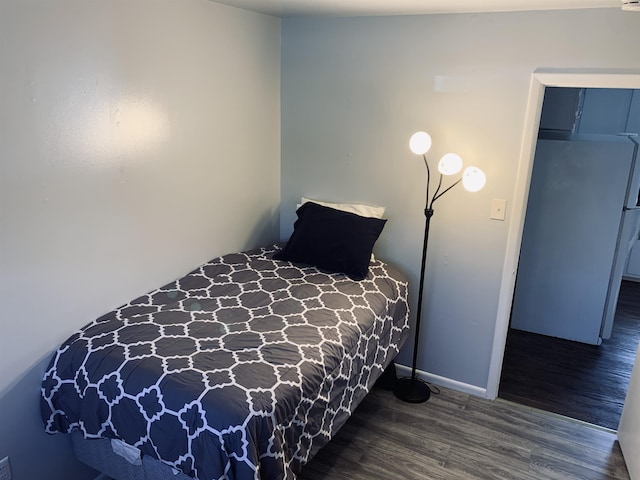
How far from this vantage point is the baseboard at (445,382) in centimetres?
306

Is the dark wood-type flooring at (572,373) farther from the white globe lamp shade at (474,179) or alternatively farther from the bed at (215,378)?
the white globe lamp shade at (474,179)

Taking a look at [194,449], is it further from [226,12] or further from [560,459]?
[226,12]

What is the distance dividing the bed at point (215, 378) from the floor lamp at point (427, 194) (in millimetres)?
422

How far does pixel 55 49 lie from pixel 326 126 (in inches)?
65.5

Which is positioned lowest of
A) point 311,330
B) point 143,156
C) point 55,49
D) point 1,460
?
point 1,460

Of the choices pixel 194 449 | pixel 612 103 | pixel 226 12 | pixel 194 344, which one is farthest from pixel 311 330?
pixel 612 103

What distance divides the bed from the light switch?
82 centimetres

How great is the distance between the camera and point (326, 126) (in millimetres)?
3166

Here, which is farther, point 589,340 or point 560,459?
point 589,340

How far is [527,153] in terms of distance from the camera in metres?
2.66

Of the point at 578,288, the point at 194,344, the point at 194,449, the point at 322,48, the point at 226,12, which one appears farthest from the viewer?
the point at 578,288

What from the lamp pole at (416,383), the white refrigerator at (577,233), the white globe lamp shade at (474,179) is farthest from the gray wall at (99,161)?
the white refrigerator at (577,233)

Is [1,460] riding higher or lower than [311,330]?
lower

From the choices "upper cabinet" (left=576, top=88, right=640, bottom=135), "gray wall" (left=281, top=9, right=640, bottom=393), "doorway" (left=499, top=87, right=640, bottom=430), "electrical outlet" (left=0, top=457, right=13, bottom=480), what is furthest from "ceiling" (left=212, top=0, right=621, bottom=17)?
"upper cabinet" (left=576, top=88, right=640, bottom=135)
